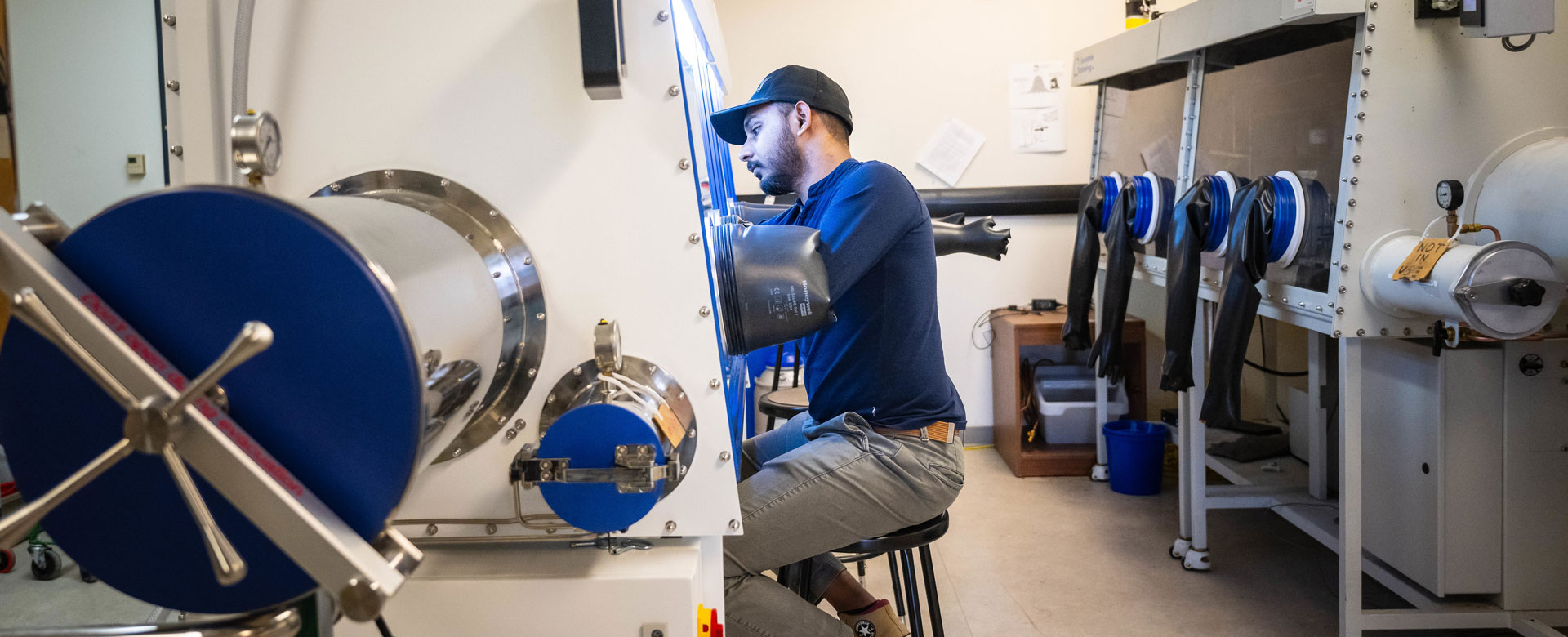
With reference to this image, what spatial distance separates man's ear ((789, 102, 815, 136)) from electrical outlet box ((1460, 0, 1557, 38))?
48.4 inches

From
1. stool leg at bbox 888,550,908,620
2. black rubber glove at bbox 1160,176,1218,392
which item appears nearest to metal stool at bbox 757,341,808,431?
stool leg at bbox 888,550,908,620

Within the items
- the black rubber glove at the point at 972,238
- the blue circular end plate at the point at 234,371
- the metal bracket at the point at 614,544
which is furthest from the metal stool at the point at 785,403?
the blue circular end plate at the point at 234,371

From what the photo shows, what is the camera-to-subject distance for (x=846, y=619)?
1.99m

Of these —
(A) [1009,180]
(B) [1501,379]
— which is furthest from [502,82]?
(A) [1009,180]

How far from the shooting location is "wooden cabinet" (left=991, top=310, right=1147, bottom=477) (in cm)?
367

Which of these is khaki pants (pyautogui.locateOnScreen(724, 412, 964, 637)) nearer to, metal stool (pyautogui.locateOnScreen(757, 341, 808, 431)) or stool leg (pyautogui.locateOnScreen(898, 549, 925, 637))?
stool leg (pyautogui.locateOnScreen(898, 549, 925, 637))

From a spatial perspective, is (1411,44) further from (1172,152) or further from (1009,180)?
(1009,180)

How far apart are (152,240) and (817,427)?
1300mm

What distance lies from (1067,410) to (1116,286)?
872mm

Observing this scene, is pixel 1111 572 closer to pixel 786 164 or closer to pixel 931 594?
pixel 931 594

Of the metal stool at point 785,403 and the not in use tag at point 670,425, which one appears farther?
the metal stool at point 785,403

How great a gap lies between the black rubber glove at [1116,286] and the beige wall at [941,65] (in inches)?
38.8

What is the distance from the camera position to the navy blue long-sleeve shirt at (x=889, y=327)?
167 cm

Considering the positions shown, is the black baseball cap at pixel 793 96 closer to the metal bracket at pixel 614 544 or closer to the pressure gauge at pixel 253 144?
the metal bracket at pixel 614 544
